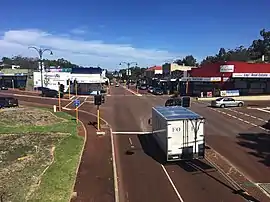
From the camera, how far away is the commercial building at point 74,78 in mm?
75812

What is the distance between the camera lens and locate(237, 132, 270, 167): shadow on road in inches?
837

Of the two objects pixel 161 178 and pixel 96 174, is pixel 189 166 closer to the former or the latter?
pixel 161 178

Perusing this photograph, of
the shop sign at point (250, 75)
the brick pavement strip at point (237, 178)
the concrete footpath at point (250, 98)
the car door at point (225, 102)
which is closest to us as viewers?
the brick pavement strip at point (237, 178)

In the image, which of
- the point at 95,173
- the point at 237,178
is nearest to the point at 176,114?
the point at 237,178

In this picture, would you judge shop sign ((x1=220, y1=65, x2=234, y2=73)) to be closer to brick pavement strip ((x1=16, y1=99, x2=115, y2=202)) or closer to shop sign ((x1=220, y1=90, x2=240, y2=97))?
shop sign ((x1=220, y1=90, x2=240, y2=97))

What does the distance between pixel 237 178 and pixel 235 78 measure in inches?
1941

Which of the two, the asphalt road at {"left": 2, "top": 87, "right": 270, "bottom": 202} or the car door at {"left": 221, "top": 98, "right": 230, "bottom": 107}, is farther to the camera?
the car door at {"left": 221, "top": 98, "right": 230, "bottom": 107}

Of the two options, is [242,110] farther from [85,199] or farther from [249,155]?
[85,199]

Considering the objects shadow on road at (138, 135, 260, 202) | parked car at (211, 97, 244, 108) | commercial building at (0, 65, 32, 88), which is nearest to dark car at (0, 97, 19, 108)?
shadow on road at (138, 135, 260, 202)

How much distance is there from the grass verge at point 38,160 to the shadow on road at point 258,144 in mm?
12066

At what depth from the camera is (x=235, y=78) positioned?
6344cm

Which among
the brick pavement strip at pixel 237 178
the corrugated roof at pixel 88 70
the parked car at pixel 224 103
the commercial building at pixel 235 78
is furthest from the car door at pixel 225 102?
the corrugated roof at pixel 88 70

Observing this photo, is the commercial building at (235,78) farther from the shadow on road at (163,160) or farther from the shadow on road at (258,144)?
the shadow on road at (163,160)

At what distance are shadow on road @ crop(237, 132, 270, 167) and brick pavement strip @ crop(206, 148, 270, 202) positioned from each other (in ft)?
8.38
